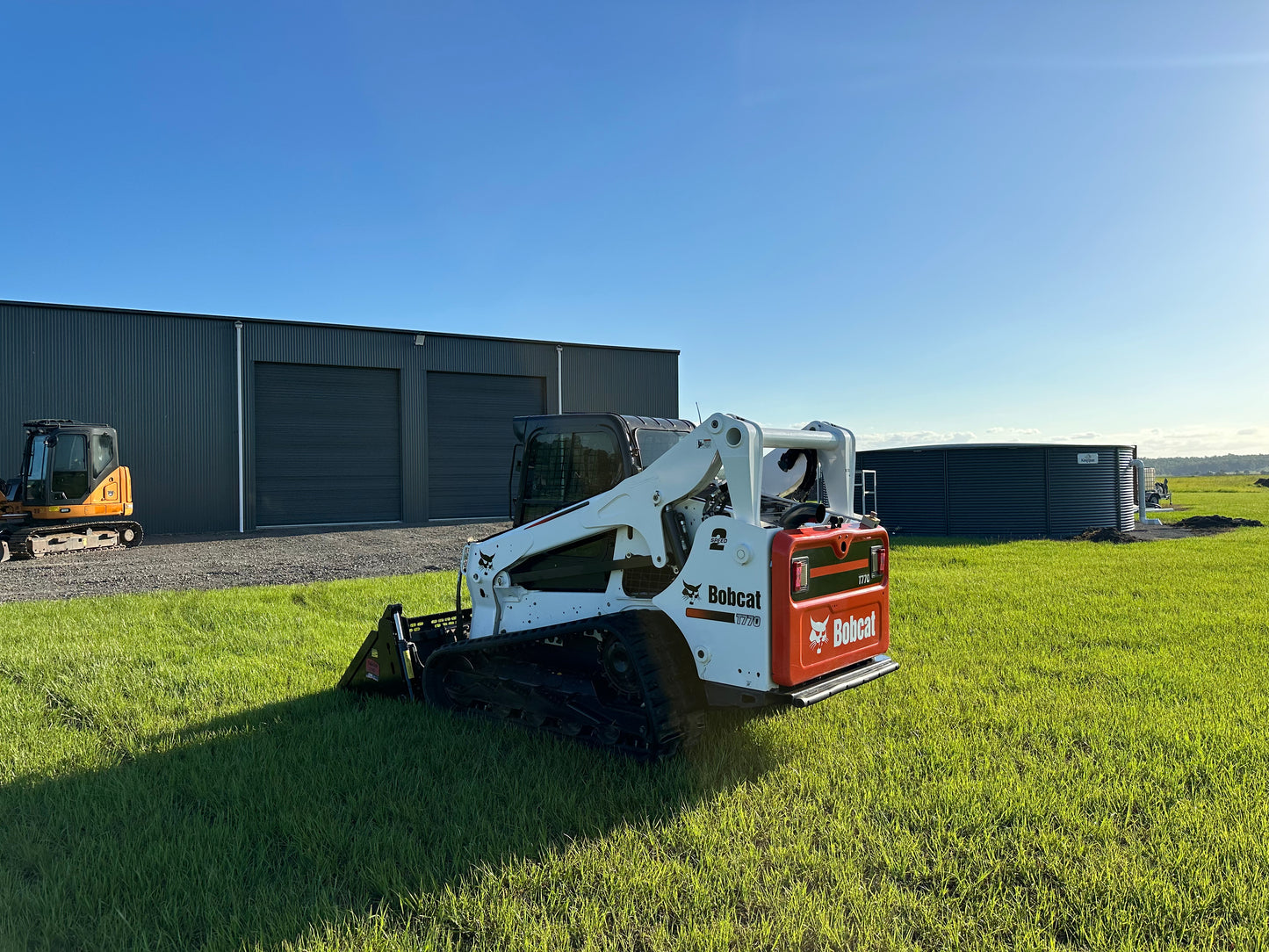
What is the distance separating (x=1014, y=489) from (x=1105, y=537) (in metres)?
2.19

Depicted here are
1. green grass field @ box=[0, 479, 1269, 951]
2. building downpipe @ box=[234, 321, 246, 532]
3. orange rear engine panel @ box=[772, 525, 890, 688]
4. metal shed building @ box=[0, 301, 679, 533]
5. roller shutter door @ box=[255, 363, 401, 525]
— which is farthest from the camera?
roller shutter door @ box=[255, 363, 401, 525]

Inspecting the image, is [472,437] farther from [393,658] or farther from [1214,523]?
[1214,523]

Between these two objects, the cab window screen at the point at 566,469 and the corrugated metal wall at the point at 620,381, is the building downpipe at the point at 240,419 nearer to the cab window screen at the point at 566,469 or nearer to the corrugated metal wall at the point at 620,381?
the corrugated metal wall at the point at 620,381

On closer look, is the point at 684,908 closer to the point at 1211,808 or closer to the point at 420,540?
the point at 1211,808

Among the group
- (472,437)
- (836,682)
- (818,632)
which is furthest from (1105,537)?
(472,437)

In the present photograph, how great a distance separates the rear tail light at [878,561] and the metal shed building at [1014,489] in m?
15.8

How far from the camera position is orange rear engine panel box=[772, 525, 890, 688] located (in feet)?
13.3

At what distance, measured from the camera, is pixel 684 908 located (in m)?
3.02

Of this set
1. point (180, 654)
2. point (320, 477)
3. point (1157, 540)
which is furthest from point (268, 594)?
point (1157, 540)

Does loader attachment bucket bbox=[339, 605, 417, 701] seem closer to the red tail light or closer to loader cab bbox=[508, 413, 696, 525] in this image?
loader cab bbox=[508, 413, 696, 525]

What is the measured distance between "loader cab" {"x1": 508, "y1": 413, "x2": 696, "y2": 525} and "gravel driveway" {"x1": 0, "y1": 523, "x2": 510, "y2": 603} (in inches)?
331

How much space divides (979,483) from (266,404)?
788 inches

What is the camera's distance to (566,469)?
18.2 ft

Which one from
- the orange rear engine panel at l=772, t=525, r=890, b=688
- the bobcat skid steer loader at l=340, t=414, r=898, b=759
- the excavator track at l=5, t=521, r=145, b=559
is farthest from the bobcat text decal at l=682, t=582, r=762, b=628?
the excavator track at l=5, t=521, r=145, b=559
